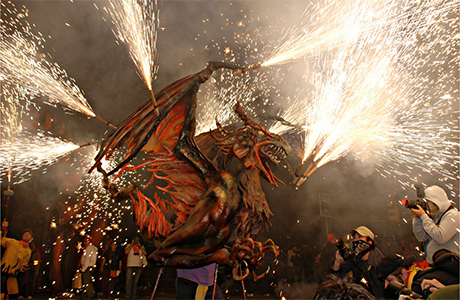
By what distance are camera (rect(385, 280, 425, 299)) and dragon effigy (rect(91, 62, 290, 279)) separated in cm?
97

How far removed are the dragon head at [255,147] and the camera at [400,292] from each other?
153 centimetres

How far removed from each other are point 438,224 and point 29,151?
7890 mm

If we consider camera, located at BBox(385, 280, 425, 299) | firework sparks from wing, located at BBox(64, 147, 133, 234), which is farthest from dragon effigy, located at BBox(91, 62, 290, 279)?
firework sparks from wing, located at BBox(64, 147, 133, 234)

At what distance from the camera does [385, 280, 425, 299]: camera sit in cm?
170

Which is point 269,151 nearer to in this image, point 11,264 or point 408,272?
point 408,272

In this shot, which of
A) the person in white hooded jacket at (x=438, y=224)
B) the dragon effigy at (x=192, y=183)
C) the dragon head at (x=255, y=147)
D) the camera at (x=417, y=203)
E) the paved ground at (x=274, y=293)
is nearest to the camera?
the person in white hooded jacket at (x=438, y=224)

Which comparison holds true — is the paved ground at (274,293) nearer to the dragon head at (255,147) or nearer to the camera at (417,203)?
the dragon head at (255,147)

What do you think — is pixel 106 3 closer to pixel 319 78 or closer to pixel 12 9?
pixel 12 9

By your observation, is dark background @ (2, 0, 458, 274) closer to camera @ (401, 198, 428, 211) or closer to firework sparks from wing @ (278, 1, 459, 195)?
firework sparks from wing @ (278, 1, 459, 195)

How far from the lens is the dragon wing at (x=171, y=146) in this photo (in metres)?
2.84

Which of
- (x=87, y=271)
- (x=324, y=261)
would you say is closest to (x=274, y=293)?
(x=324, y=261)

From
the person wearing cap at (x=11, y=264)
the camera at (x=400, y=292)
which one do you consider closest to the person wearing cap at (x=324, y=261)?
the camera at (x=400, y=292)

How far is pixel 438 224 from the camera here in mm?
2305

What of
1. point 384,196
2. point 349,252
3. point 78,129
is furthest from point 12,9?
point 384,196
